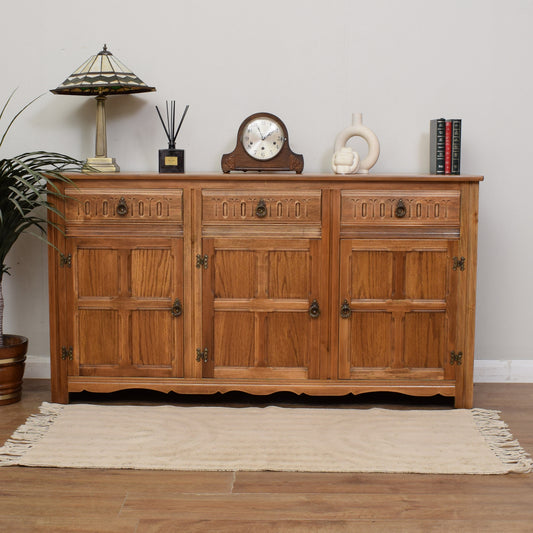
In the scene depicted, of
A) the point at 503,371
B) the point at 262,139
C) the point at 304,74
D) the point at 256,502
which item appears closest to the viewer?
the point at 256,502

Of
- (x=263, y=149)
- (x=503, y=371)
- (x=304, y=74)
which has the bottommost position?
(x=503, y=371)

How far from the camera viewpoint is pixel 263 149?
3312mm

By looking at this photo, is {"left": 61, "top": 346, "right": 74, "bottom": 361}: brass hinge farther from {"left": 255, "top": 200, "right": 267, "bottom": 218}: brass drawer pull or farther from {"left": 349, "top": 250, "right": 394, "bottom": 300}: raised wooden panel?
{"left": 349, "top": 250, "right": 394, "bottom": 300}: raised wooden panel

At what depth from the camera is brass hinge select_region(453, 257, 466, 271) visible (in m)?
3.13

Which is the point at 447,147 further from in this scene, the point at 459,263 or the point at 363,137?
the point at 459,263

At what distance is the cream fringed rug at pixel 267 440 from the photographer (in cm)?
261

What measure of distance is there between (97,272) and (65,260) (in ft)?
0.46

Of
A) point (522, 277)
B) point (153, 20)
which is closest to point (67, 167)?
point (153, 20)

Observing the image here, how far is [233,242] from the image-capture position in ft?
10.4

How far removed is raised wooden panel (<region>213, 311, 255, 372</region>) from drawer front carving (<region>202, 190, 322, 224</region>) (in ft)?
1.31

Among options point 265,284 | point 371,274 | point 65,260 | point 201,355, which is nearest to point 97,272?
point 65,260

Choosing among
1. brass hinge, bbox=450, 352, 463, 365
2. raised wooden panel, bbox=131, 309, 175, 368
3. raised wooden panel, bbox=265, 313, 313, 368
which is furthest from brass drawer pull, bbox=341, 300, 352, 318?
raised wooden panel, bbox=131, 309, 175, 368

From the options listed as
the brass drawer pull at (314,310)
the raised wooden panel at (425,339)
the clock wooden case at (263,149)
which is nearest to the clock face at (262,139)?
the clock wooden case at (263,149)

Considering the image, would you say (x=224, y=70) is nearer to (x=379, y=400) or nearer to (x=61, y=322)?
(x=61, y=322)
